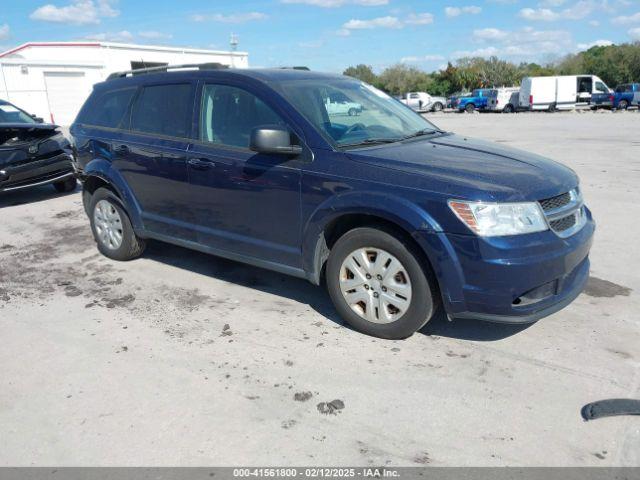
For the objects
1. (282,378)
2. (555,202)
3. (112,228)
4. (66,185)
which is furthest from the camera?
(66,185)

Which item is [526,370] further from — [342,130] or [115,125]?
[115,125]

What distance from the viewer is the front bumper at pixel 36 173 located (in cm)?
854

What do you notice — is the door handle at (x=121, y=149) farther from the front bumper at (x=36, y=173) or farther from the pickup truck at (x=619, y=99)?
the pickup truck at (x=619, y=99)

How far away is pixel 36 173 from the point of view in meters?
8.91

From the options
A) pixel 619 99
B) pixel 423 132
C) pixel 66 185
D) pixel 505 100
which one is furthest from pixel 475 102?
pixel 423 132

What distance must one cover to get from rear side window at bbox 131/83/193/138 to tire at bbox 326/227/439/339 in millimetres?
1909

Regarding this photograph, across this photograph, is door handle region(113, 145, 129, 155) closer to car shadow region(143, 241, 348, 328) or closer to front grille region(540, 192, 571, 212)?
car shadow region(143, 241, 348, 328)

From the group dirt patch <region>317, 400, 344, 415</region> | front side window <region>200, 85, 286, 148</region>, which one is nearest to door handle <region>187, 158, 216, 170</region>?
front side window <region>200, 85, 286, 148</region>

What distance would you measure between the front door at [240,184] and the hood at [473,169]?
0.65 meters

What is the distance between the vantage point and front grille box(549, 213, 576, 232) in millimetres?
3545

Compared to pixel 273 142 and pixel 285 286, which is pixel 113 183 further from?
pixel 273 142

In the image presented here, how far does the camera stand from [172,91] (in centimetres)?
499

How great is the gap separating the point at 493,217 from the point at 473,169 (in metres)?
0.45

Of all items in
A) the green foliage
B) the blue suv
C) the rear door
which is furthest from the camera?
the green foliage
